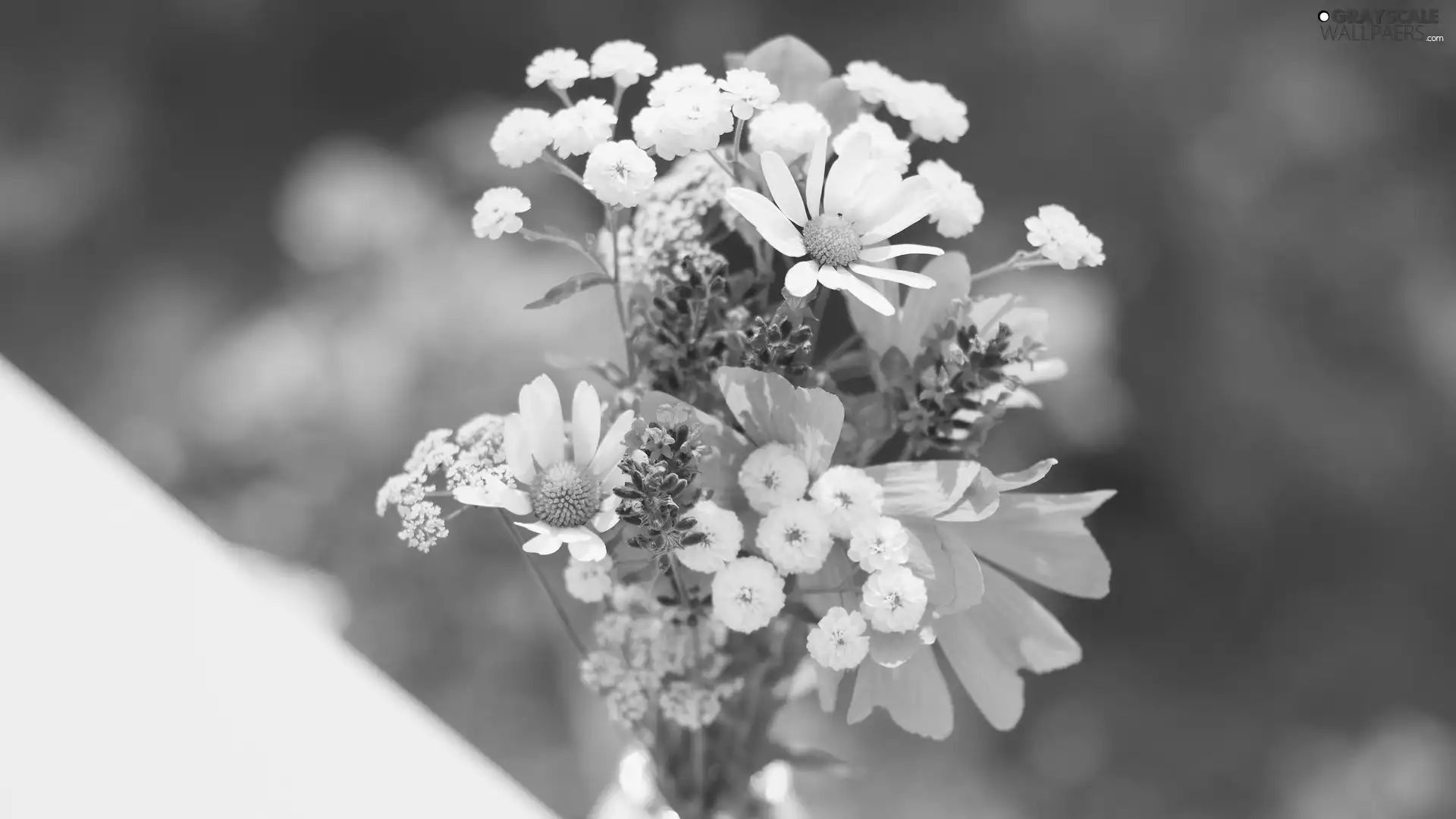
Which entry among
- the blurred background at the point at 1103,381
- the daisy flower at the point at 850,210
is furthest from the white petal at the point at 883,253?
the blurred background at the point at 1103,381

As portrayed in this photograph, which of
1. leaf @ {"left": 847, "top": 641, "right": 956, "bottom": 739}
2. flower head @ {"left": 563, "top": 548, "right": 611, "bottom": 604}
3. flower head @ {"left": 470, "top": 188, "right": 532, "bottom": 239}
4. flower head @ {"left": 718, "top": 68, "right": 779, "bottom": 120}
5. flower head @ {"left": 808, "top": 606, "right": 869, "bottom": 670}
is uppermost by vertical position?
flower head @ {"left": 718, "top": 68, "right": 779, "bottom": 120}

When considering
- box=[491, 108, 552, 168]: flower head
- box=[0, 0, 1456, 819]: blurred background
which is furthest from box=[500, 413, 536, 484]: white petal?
box=[0, 0, 1456, 819]: blurred background

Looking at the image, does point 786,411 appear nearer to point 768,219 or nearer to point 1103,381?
point 768,219

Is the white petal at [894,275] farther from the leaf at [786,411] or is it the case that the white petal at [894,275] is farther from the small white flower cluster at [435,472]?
the small white flower cluster at [435,472]

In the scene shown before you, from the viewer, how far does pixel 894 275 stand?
17.5 inches

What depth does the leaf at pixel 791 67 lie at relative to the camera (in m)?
0.54

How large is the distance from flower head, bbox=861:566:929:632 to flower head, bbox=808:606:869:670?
10mm

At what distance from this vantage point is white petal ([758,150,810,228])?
0.45 m

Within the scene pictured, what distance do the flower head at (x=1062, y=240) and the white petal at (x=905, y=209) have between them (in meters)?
0.05

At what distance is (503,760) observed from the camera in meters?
1.54

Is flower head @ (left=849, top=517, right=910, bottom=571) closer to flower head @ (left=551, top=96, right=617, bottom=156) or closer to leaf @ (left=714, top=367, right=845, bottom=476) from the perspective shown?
leaf @ (left=714, top=367, right=845, bottom=476)

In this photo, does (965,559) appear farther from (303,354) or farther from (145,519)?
(303,354)

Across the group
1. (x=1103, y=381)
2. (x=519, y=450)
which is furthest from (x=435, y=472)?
(x=1103, y=381)

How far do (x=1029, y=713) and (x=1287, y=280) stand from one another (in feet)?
2.48
